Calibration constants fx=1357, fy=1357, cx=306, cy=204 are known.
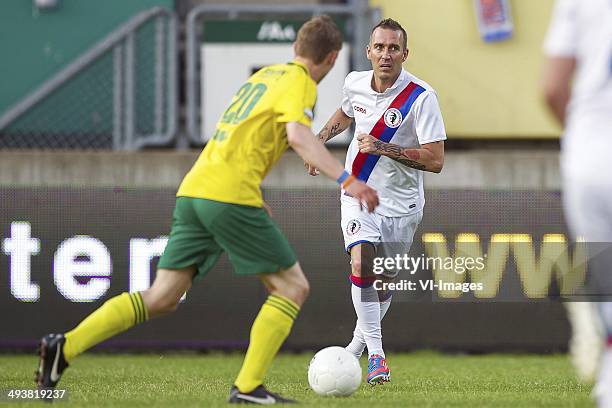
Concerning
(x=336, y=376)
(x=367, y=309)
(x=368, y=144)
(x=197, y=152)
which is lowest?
(x=336, y=376)

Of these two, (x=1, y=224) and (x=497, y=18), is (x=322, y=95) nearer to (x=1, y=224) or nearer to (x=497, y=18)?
(x=497, y=18)

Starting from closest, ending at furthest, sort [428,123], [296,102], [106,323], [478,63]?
[296,102], [106,323], [428,123], [478,63]

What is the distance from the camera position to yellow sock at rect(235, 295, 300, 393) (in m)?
7.02

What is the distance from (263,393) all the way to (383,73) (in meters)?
2.93

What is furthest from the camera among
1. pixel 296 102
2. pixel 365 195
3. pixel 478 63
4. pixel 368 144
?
pixel 478 63

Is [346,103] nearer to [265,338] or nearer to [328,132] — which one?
[328,132]

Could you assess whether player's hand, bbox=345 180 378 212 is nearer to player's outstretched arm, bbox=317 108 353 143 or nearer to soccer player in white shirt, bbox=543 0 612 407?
soccer player in white shirt, bbox=543 0 612 407

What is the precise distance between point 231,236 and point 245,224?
0.09 metres

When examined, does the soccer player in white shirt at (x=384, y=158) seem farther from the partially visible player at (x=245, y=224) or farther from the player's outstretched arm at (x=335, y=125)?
the partially visible player at (x=245, y=224)

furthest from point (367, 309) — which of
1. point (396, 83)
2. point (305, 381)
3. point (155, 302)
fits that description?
point (155, 302)

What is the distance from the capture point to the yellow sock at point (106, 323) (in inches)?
275

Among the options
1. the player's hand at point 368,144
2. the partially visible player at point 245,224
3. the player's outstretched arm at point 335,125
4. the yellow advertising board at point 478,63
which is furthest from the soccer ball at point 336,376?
the yellow advertising board at point 478,63

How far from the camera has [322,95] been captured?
13664mm

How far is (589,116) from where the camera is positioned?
5.07 metres
